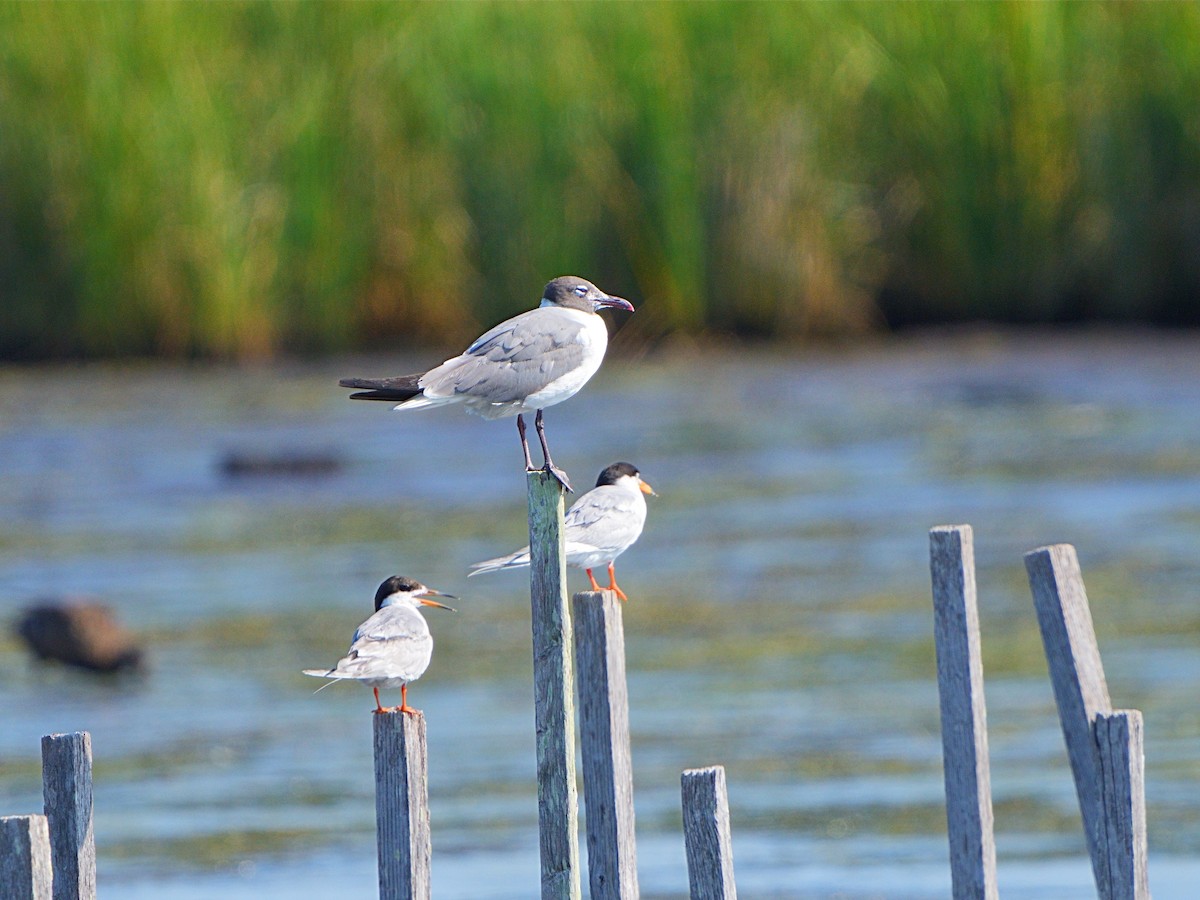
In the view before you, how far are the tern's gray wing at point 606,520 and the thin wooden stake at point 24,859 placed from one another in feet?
4.56

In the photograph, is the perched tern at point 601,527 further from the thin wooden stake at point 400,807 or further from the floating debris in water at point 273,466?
the floating debris in water at point 273,466

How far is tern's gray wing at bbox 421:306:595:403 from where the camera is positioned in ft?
17.4

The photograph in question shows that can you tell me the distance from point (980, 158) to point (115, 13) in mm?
7076

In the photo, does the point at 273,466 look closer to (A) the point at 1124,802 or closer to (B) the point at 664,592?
(B) the point at 664,592

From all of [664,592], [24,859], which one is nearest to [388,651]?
[24,859]

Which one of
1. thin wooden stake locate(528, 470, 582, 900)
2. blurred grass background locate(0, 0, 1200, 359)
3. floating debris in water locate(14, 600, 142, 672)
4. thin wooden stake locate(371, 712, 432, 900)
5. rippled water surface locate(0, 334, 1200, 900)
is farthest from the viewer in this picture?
blurred grass background locate(0, 0, 1200, 359)

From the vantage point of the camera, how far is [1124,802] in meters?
4.95

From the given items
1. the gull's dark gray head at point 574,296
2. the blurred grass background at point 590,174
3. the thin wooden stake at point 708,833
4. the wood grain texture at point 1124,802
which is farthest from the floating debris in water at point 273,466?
the wood grain texture at point 1124,802

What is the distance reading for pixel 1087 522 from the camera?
14.0m

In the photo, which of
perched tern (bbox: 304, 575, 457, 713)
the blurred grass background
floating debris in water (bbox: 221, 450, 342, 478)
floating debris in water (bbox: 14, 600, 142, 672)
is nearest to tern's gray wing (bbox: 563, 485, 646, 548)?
perched tern (bbox: 304, 575, 457, 713)

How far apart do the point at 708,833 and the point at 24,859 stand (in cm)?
132

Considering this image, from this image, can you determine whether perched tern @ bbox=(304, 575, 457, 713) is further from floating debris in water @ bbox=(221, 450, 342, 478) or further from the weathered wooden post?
floating debris in water @ bbox=(221, 450, 342, 478)

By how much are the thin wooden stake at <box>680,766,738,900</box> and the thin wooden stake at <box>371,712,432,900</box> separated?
0.53 meters

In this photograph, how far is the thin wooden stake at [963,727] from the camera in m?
4.90
